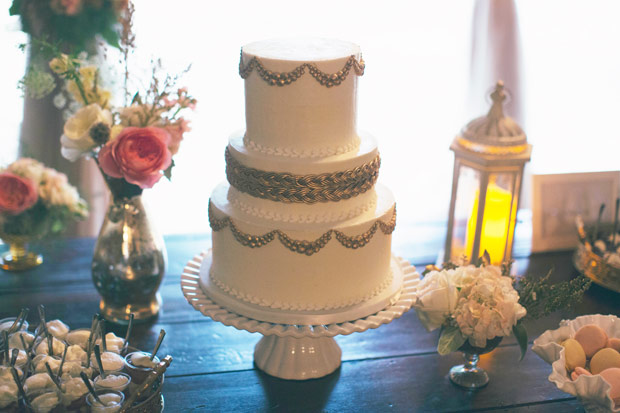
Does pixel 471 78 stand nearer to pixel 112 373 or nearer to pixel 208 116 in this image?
pixel 208 116

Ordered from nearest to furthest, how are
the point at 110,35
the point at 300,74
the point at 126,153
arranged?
the point at 300,74 → the point at 126,153 → the point at 110,35

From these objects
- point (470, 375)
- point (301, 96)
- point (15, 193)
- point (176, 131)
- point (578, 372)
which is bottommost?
point (470, 375)

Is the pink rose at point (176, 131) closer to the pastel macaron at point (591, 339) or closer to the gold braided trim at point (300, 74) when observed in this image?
the gold braided trim at point (300, 74)

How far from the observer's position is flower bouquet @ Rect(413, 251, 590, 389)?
1297 mm

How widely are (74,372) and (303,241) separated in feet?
1.49

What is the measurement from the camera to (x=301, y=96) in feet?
4.24

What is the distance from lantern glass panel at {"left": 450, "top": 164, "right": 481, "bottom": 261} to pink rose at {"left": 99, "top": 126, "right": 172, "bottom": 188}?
2.51 feet

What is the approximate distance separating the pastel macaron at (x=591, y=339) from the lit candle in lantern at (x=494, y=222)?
501mm

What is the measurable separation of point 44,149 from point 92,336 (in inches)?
48.5

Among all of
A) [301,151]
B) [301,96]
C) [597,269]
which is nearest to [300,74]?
[301,96]

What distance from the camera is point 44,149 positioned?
90.8 inches

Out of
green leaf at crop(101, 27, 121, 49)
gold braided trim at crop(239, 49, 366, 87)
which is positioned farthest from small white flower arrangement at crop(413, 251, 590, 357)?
green leaf at crop(101, 27, 121, 49)

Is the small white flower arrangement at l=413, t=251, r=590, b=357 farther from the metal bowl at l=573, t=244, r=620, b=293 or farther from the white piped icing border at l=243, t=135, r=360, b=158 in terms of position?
the metal bowl at l=573, t=244, r=620, b=293

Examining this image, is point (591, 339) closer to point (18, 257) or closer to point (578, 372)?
point (578, 372)
